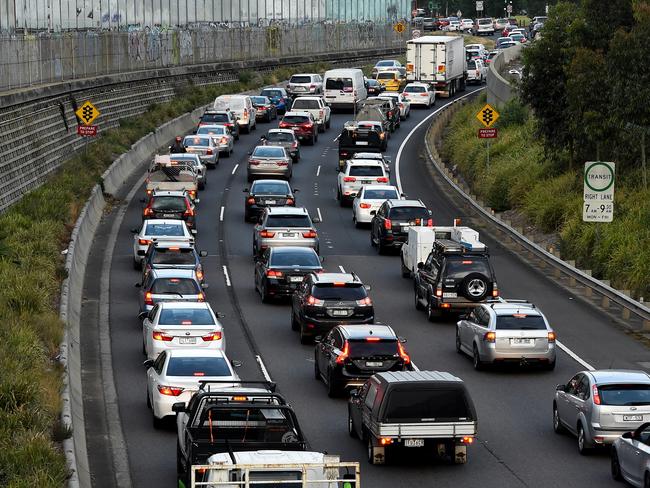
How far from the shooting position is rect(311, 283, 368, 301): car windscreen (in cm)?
3219

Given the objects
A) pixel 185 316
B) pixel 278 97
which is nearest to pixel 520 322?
pixel 185 316

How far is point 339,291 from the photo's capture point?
106ft

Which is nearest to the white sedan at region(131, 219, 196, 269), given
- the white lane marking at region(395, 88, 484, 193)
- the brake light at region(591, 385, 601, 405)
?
the white lane marking at region(395, 88, 484, 193)

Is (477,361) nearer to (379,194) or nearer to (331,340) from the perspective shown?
(331,340)

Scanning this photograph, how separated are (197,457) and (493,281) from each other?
16.8 meters

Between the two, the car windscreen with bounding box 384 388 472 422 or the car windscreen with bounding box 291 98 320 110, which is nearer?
the car windscreen with bounding box 384 388 472 422

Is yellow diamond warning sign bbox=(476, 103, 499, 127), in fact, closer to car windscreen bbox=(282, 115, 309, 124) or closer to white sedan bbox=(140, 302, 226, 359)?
car windscreen bbox=(282, 115, 309, 124)

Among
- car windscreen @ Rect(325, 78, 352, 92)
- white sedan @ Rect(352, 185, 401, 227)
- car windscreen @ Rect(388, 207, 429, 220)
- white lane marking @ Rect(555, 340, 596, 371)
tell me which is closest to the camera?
white lane marking @ Rect(555, 340, 596, 371)

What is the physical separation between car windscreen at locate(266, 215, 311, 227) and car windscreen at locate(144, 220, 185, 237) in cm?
269

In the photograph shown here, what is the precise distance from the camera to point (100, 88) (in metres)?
66.9

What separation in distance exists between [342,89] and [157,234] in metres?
46.2

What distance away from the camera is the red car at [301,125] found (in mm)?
72250

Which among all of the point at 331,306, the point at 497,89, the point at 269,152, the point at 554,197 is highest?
the point at 497,89

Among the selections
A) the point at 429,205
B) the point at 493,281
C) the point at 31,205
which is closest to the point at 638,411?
the point at 493,281
